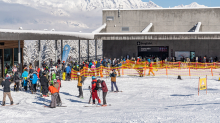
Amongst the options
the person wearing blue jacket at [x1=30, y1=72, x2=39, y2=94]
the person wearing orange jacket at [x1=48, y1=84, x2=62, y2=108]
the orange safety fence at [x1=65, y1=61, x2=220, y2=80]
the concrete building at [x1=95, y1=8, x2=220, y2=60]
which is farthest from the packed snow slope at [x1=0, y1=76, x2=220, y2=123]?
the concrete building at [x1=95, y1=8, x2=220, y2=60]

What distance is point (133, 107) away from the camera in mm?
13086

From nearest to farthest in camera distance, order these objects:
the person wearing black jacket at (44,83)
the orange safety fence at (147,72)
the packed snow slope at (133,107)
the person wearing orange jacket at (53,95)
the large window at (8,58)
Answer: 1. the packed snow slope at (133,107)
2. the person wearing orange jacket at (53,95)
3. the person wearing black jacket at (44,83)
4. the large window at (8,58)
5. the orange safety fence at (147,72)

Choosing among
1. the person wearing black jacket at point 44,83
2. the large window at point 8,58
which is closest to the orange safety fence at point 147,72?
the large window at point 8,58

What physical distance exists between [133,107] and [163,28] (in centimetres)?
3121

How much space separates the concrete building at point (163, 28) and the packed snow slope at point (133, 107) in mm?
19420

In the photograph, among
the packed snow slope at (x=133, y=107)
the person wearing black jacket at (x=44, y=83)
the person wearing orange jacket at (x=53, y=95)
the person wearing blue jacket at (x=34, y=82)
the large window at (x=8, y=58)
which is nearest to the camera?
the packed snow slope at (x=133, y=107)

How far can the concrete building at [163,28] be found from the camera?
3894 centimetres

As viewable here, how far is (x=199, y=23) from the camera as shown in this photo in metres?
39.9

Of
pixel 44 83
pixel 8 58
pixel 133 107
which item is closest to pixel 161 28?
pixel 8 58

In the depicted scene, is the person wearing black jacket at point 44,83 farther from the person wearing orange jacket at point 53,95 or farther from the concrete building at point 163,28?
the concrete building at point 163,28

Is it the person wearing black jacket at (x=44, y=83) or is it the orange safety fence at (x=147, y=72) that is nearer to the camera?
the person wearing black jacket at (x=44, y=83)

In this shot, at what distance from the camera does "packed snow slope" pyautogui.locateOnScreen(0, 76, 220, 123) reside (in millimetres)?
10430

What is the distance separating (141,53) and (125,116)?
3008cm

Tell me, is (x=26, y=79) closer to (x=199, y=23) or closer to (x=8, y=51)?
(x=8, y=51)
